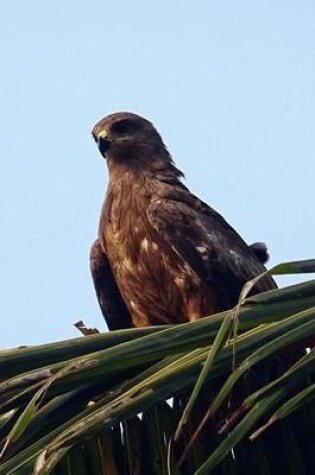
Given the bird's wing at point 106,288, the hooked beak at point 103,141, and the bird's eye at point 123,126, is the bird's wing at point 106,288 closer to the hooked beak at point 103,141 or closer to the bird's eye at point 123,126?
the hooked beak at point 103,141

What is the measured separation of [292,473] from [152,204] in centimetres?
355

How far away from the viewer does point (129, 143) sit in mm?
8211

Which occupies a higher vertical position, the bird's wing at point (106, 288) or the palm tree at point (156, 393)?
the bird's wing at point (106, 288)

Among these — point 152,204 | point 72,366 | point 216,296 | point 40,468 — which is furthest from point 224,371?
point 152,204

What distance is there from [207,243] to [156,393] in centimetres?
359

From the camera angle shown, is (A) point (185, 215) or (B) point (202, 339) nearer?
(B) point (202, 339)

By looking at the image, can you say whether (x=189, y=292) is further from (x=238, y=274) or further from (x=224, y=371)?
(x=224, y=371)

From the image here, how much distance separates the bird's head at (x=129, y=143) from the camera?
8.03m

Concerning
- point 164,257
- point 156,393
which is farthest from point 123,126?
point 156,393

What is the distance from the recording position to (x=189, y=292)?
677 centimetres

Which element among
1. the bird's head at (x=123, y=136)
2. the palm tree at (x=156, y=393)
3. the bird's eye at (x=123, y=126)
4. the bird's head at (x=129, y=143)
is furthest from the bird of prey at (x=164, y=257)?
the palm tree at (x=156, y=393)

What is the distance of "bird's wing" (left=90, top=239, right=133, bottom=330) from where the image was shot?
24.0 ft

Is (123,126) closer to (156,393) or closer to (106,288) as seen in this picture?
(106,288)

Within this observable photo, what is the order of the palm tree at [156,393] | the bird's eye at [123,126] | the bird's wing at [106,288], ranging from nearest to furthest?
1. the palm tree at [156,393]
2. the bird's wing at [106,288]
3. the bird's eye at [123,126]
